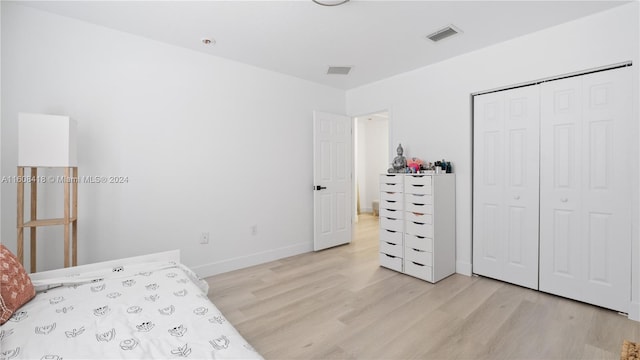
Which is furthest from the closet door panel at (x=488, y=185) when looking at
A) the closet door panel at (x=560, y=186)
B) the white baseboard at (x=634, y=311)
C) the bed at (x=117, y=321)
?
the bed at (x=117, y=321)

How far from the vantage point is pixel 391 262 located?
10.9ft

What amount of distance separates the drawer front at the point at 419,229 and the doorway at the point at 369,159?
12.7 feet

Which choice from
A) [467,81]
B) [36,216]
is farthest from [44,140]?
[467,81]

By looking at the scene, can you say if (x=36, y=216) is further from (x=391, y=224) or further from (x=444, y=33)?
(x=444, y=33)

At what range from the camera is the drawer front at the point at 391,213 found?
3250 millimetres

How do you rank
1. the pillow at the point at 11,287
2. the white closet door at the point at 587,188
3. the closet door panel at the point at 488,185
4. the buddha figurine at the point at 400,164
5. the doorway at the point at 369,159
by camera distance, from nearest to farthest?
the pillow at the point at 11,287 → the white closet door at the point at 587,188 → the closet door panel at the point at 488,185 → the buddha figurine at the point at 400,164 → the doorway at the point at 369,159

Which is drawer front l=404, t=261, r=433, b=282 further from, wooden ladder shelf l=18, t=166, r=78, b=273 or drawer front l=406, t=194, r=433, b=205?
wooden ladder shelf l=18, t=166, r=78, b=273

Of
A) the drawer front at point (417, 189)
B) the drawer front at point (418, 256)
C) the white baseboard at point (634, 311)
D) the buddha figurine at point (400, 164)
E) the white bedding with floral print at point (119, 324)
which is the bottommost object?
the white baseboard at point (634, 311)

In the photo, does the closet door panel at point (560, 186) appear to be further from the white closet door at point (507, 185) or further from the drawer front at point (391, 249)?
the drawer front at point (391, 249)

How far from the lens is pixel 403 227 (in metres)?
3.23

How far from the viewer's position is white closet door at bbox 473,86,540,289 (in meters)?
2.72

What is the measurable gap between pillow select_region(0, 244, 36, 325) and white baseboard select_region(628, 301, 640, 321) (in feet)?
12.7

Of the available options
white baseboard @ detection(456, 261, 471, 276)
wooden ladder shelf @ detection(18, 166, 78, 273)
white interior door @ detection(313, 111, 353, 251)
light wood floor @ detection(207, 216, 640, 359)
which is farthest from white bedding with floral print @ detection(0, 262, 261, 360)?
white baseboard @ detection(456, 261, 471, 276)

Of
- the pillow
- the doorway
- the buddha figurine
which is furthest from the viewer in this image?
the doorway
